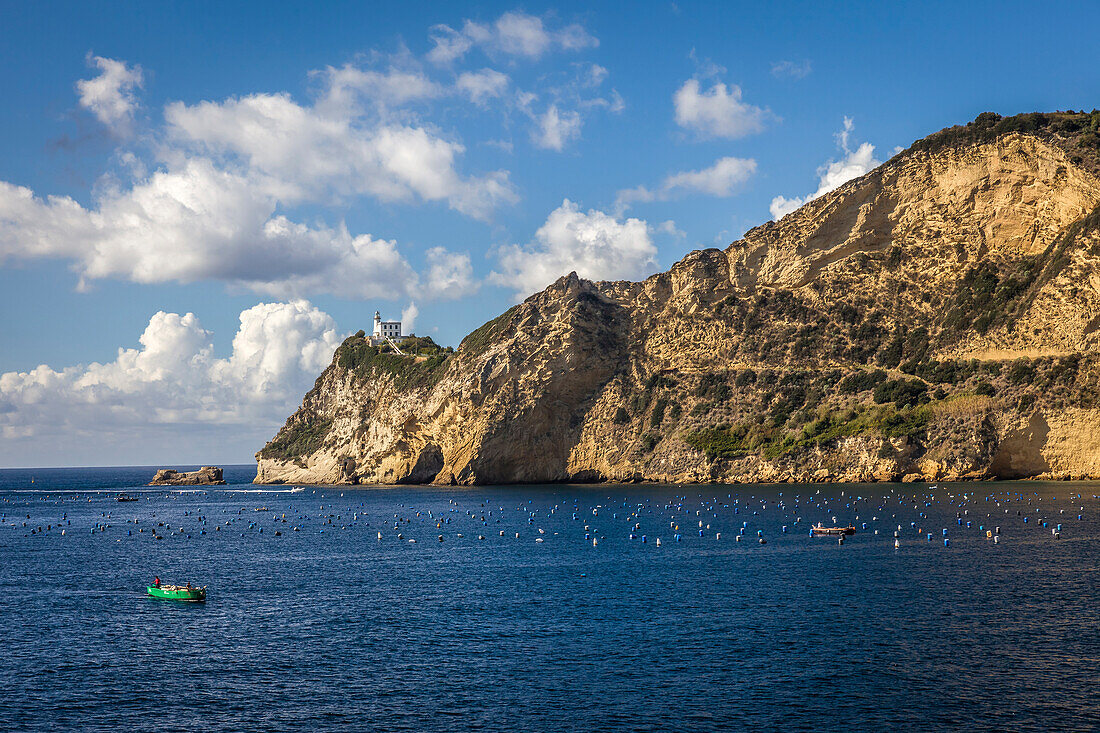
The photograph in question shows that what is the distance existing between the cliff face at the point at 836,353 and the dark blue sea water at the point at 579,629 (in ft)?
129

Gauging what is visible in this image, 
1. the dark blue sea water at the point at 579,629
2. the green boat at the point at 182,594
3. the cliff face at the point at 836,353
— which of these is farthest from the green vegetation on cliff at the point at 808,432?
the green boat at the point at 182,594

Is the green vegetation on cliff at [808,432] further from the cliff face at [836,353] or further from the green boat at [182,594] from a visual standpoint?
the green boat at [182,594]

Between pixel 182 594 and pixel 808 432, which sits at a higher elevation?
pixel 808 432

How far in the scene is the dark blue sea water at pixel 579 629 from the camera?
35.0 m

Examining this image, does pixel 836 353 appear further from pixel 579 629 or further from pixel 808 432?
pixel 579 629

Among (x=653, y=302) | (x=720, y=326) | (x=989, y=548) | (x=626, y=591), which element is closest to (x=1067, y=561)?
(x=989, y=548)

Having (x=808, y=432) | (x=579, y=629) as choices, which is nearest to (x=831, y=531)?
(x=579, y=629)

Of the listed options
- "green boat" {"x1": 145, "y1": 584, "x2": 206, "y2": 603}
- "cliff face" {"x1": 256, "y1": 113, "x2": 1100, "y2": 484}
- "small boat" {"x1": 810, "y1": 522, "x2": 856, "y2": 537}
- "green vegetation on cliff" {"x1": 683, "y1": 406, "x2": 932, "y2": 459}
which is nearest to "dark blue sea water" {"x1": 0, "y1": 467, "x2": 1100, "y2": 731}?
"green boat" {"x1": 145, "y1": 584, "x2": 206, "y2": 603}

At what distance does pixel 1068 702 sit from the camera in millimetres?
33562

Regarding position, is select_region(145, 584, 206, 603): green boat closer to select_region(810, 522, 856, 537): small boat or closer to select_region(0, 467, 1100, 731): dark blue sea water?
select_region(0, 467, 1100, 731): dark blue sea water

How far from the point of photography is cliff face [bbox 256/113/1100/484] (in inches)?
5241

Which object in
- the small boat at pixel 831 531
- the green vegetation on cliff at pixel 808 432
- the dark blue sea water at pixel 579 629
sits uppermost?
the green vegetation on cliff at pixel 808 432

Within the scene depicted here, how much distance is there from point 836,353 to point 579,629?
4991 inches

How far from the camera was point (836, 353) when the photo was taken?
164 m
